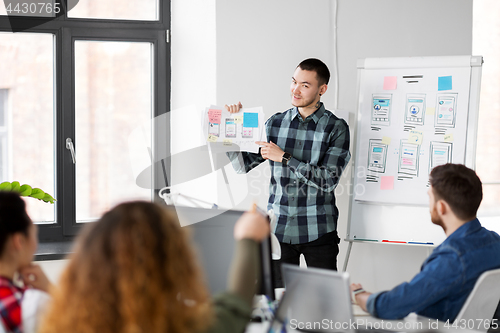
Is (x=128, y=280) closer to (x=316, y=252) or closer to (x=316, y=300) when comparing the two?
(x=316, y=300)

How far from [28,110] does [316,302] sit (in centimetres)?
267

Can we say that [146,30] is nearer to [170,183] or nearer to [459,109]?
[170,183]

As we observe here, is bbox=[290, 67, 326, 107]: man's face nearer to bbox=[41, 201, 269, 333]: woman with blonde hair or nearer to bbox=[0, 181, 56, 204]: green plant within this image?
bbox=[0, 181, 56, 204]: green plant

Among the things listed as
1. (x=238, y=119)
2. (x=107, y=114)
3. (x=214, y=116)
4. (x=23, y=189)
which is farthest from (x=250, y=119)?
(x=23, y=189)

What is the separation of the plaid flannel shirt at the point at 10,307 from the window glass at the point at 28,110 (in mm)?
2235

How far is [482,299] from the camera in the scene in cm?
166

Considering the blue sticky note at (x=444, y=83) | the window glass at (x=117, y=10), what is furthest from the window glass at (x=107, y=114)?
the blue sticky note at (x=444, y=83)

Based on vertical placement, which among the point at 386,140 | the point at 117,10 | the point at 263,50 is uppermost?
the point at 117,10

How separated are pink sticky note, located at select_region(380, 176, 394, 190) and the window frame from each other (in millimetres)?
1578

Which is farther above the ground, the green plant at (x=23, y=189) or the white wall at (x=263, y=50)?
the white wall at (x=263, y=50)

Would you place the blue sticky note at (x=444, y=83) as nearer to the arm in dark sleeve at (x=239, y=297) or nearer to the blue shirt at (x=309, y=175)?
the blue shirt at (x=309, y=175)

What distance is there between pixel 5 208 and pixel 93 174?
2.21m

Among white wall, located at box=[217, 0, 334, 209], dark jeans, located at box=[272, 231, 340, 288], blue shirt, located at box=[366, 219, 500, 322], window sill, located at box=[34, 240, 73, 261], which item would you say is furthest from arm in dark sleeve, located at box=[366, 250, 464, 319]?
window sill, located at box=[34, 240, 73, 261]

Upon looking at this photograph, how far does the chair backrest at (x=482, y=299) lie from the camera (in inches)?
63.0
